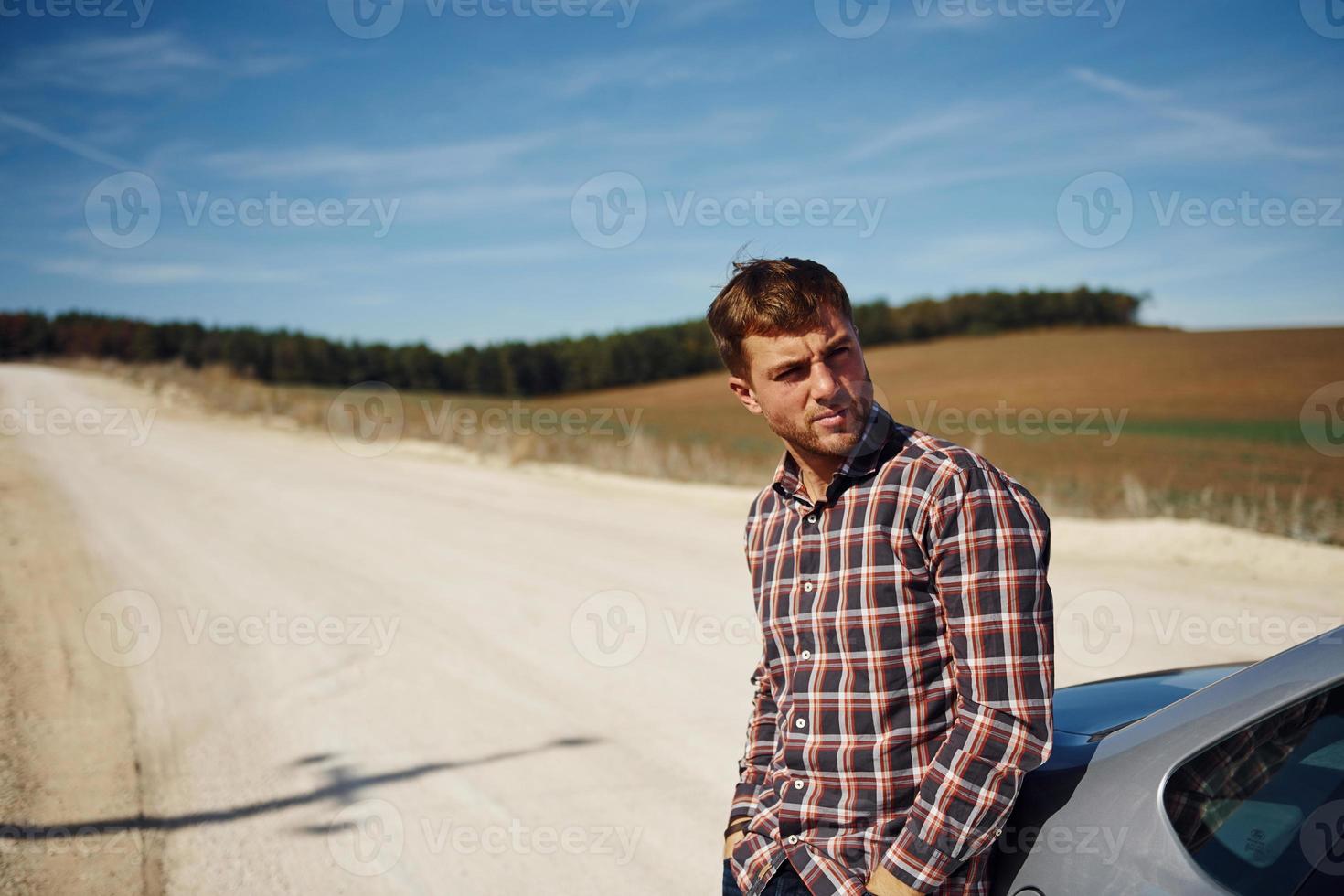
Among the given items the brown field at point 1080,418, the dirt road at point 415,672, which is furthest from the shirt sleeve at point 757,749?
the brown field at point 1080,418

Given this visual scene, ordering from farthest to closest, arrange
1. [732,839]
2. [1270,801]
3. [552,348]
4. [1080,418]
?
[552,348], [1080,418], [732,839], [1270,801]

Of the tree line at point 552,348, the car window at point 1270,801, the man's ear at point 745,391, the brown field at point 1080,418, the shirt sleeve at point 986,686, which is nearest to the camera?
the car window at point 1270,801

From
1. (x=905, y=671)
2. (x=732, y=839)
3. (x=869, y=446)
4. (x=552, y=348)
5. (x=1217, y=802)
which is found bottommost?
(x=732, y=839)

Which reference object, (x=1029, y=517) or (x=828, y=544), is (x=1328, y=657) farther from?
(x=828, y=544)

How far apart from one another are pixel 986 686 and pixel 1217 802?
0.47 metres

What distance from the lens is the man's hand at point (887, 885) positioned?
1681 millimetres

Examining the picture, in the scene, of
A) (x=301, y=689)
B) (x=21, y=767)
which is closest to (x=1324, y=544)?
(x=301, y=689)

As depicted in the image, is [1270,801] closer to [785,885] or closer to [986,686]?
[986,686]

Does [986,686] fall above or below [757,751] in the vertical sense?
above

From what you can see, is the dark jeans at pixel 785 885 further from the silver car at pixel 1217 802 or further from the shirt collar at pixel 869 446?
the shirt collar at pixel 869 446

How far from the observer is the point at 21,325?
2068 inches

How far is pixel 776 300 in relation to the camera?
199 centimetres

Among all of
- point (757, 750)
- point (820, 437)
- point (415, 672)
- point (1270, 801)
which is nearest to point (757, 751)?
point (757, 750)

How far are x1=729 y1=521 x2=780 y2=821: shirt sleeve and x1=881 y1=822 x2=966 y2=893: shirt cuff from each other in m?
0.43
